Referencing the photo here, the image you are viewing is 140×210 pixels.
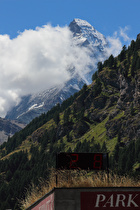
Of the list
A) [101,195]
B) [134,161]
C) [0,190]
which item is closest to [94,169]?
[101,195]

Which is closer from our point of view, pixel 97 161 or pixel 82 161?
pixel 82 161

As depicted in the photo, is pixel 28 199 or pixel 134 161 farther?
pixel 134 161

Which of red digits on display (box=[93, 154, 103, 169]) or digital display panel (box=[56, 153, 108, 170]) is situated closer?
digital display panel (box=[56, 153, 108, 170])

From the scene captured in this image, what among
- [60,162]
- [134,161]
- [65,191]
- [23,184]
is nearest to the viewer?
[65,191]

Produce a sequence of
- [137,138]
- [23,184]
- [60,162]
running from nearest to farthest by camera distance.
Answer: [60,162] < [137,138] < [23,184]

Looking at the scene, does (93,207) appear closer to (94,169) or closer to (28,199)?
(94,169)

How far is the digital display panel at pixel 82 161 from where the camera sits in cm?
2052

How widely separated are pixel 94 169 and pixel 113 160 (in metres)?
152

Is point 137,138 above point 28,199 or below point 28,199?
above

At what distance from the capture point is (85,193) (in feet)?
62.9

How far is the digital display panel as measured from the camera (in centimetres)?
2052

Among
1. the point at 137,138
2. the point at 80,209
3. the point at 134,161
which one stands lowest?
the point at 80,209

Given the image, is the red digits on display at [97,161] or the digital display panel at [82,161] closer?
the digital display panel at [82,161]

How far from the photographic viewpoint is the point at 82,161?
20812 millimetres
